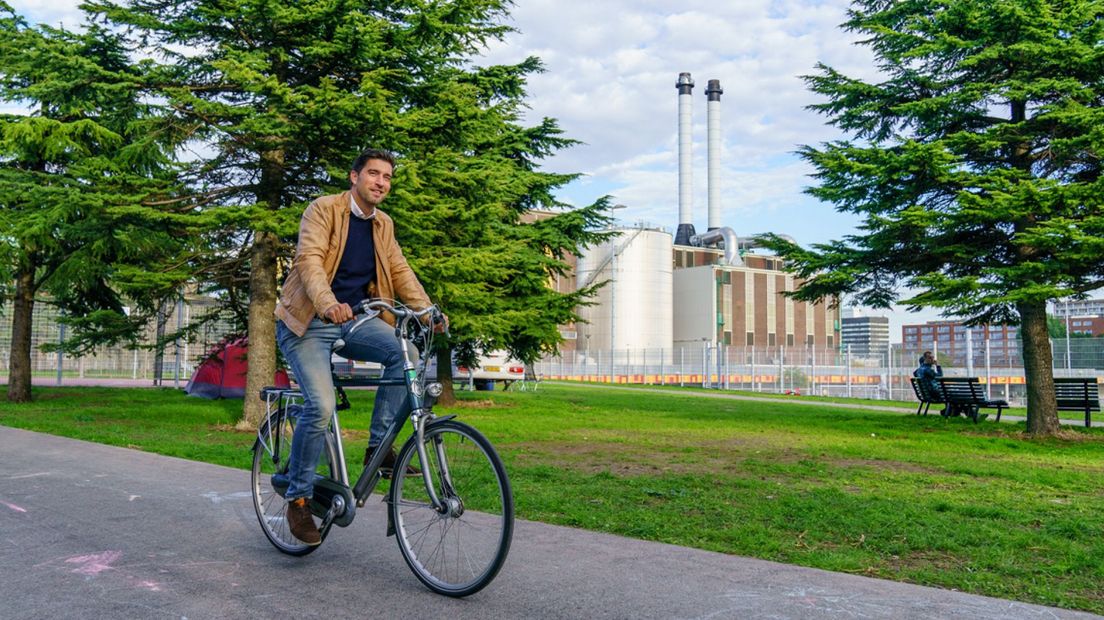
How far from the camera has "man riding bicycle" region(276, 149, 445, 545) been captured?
4461mm

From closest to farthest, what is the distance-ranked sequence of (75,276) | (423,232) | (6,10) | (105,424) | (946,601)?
(946,601)
(423,232)
(105,424)
(75,276)
(6,10)

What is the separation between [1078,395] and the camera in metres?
16.5

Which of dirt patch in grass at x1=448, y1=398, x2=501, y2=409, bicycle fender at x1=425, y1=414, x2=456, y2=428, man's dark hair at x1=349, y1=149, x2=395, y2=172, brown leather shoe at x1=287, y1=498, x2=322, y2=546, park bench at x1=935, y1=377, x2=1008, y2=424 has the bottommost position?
dirt patch in grass at x1=448, y1=398, x2=501, y2=409

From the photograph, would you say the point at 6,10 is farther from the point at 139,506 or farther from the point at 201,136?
the point at 139,506

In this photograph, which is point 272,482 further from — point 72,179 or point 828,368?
point 828,368

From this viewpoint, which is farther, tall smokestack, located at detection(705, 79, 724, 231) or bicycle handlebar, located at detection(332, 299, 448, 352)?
tall smokestack, located at detection(705, 79, 724, 231)

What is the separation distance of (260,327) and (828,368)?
27.6 m

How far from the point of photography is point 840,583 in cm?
434

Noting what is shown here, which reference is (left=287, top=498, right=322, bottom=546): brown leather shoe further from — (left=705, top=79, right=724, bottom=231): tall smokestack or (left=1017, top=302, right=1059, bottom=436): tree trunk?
(left=705, top=79, right=724, bottom=231): tall smokestack

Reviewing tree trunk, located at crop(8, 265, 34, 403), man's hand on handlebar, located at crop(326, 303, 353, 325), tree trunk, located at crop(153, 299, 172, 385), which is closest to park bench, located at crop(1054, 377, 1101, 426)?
man's hand on handlebar, located at crop(326, 303, 353, 325)

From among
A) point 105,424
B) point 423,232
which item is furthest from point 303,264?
point 105,424

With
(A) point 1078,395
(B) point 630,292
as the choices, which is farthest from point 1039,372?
(B) point 630,292

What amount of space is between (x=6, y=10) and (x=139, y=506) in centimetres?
1910

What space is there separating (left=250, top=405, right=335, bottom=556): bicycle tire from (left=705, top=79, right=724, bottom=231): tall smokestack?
8508 cm
